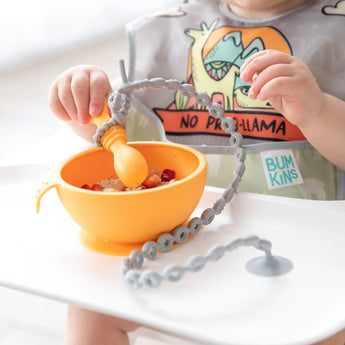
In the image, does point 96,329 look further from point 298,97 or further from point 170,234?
point 298,97

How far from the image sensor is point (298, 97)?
70 cm

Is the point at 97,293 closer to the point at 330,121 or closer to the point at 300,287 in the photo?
the point at 300,287

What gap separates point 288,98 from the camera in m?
0.70

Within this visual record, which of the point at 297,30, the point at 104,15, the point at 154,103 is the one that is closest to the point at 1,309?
the point at 154,103

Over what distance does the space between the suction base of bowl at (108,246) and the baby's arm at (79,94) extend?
0.17 meters

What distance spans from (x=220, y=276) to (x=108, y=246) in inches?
5.1

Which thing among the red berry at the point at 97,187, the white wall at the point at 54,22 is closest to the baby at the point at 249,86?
the red berry at the point at 97,187

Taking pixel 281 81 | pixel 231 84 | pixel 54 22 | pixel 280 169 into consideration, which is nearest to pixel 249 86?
pixel 231 84

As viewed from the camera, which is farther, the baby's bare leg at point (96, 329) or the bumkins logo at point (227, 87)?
the bumkins logo at point (227, 87)

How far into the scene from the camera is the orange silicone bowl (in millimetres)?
566

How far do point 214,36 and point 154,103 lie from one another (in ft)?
0.49

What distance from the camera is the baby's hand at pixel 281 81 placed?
67 centimetres

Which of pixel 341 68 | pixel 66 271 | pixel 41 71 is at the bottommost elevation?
pixel 41 71

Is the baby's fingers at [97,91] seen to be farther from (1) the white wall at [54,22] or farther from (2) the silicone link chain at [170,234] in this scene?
(1) the white wall at [54,22]
